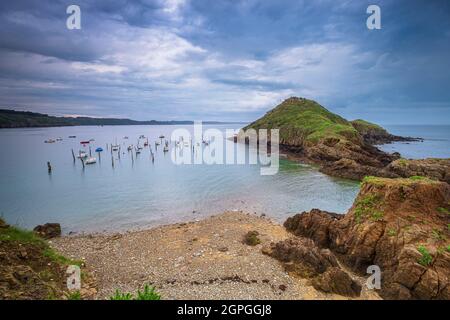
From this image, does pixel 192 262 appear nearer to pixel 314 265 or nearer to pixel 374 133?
pixel 314 265

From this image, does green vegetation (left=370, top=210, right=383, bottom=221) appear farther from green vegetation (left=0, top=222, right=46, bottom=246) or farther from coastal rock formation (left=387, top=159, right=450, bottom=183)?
coastal rock formation (left=387, top=159, right=450, bottom=183)

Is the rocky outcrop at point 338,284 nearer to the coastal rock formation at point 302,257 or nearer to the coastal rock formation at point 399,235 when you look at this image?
the coastal rock formation at point 302,257

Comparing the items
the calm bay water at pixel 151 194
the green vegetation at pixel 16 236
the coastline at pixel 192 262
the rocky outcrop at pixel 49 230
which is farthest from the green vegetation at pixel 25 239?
the calm bay water at pixel 151 194

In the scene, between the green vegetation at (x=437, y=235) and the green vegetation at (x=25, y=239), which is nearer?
the green vegetation at (x=25, y=239)

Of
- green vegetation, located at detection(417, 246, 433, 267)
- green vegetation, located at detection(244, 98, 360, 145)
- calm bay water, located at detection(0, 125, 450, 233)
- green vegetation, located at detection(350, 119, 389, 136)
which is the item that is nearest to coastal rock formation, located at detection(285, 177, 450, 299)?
green vegetation, located at detection(417, 246, 433, 267)

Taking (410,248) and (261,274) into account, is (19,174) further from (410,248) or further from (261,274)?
(410,248)

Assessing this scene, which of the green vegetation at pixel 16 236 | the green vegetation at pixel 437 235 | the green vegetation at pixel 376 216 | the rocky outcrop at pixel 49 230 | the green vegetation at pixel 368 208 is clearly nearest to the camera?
the green vegetation at pixel 16 236

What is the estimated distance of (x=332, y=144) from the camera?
2628 inches

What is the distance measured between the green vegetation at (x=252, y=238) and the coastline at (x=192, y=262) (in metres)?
0.50

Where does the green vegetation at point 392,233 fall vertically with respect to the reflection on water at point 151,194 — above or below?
above

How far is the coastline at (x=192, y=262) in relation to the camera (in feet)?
43.0

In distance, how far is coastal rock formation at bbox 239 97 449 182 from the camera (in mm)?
45188
